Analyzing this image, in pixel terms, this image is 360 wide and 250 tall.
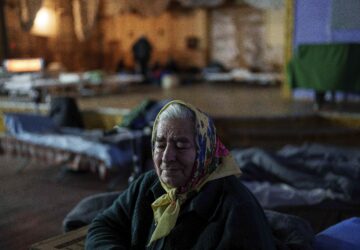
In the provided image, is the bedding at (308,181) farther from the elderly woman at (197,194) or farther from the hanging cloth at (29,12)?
the hanging cloth at (29,12)

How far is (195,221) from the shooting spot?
1.38 metres

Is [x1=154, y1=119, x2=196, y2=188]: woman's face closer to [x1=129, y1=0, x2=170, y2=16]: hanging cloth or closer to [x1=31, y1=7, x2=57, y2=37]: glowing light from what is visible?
[x1=129, y1=0, x2=170, y2=16]: hanging cloth

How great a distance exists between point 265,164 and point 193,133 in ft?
6.93

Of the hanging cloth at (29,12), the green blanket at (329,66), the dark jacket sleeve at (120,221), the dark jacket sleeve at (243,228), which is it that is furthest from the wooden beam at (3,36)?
the dark jacket sleeve at (243,228)

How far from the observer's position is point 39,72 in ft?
27.1

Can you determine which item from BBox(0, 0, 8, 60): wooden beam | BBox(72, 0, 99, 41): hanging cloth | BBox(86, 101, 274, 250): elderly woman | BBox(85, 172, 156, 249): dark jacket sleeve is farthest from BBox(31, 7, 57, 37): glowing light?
BBox(86, 101, 274, 250): elderly woman

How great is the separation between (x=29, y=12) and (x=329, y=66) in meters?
4.67

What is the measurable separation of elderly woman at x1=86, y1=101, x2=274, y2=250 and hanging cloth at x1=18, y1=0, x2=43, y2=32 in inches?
243

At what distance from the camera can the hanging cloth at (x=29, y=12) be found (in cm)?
686

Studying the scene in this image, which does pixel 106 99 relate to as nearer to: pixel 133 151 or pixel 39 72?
pixel 39 72

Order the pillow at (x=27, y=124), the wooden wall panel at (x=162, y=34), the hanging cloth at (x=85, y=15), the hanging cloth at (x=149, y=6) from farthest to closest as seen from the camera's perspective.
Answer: the wooden wall panel at (x=162, y=34) < the hanging cloth at (x=149, y=6) < the hanging cloth at (x=85, y=15) < the pillow at (x=27, y=124)

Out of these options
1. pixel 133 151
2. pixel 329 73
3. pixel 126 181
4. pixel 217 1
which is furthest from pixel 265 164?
pixel 217 1

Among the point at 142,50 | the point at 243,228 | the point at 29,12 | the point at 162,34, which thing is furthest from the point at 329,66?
the point at 162,34

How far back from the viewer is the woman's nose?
1.36 metres
